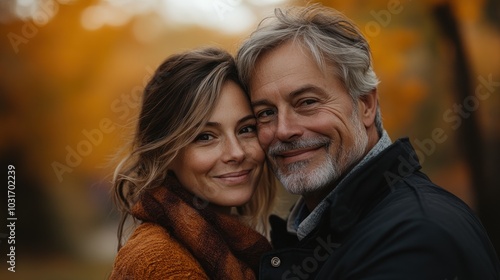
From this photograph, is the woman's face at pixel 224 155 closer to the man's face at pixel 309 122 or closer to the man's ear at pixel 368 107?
the man's face at pixel 309 122

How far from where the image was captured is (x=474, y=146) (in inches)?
208

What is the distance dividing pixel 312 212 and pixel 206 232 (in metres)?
0.44

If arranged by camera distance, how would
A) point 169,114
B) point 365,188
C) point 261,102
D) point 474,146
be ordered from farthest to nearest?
1. point 474,146
2. point 169,114
3. point 261,102
4. point 365,188

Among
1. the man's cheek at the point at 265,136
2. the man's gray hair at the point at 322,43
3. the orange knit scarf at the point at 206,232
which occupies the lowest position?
the orange knit scarf at the point at 206,232

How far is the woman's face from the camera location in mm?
2561

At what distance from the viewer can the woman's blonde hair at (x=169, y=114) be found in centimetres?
254

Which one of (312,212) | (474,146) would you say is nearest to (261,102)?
(312,212)

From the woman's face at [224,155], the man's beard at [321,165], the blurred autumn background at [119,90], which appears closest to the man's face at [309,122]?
the man's beard at [321,165]

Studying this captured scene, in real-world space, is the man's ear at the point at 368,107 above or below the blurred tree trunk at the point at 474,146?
above

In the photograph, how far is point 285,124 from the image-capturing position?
2412 millimetres

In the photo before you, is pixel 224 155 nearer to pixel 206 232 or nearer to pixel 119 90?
pixel 206 232

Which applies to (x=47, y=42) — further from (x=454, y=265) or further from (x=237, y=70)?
(x=454, y=265)

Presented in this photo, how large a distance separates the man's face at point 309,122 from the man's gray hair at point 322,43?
39 millimetres

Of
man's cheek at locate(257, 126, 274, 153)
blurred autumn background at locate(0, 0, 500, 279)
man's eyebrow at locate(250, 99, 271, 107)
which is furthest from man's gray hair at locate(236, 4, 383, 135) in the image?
blurred autumn background at locate(0, 0, 500, 279)
